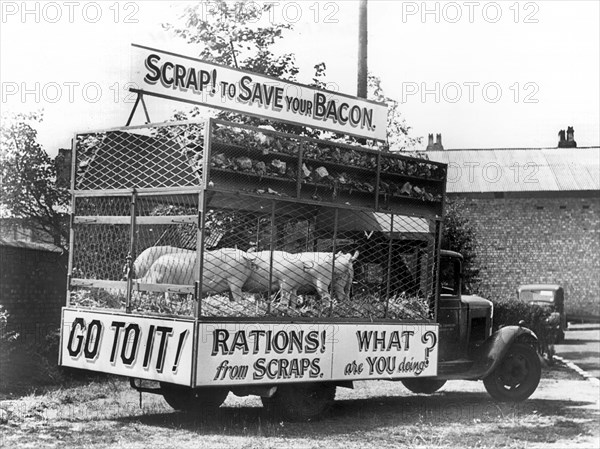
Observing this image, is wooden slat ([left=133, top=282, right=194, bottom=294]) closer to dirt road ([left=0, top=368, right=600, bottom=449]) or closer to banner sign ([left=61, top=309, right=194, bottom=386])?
banner sign ([left=61, top=309, right=194, bottom=386])

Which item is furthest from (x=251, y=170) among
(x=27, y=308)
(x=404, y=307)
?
(x=27, y=308)

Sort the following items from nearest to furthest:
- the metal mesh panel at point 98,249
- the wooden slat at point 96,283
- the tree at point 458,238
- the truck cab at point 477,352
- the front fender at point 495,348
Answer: the wooden slat at point 96,283 → the metal mesh panel at point 98,249 → the front fender at point 495,348 → the truck cab at point 477,352 → the tree at point 458,238

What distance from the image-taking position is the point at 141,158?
8.55 m

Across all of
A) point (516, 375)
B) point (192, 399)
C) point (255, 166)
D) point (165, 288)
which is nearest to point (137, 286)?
point (165, 288)

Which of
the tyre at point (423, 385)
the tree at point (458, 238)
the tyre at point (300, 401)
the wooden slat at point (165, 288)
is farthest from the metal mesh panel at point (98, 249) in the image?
the tree at point (458, 238)

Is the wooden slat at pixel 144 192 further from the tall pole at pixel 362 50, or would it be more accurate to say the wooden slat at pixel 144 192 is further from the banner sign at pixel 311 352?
the tall pole at pixel 362 50

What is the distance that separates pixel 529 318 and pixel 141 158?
499 inches

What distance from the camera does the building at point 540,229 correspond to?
127 ft

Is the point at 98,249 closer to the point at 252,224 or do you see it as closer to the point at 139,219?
the point at 139,219

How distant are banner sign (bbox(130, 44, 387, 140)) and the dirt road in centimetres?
343

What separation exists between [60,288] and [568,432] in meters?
8.38

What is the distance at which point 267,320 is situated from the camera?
8.55 meters

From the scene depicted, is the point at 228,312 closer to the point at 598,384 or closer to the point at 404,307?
the point at 404,307

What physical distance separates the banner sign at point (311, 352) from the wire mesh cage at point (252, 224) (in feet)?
0.74
